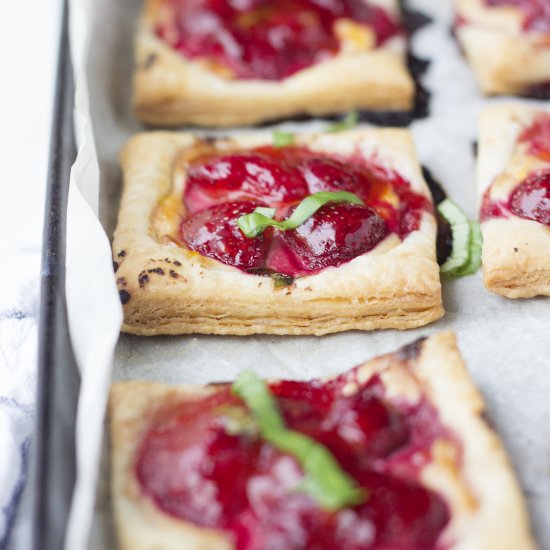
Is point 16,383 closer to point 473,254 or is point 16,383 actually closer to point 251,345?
point 251,345

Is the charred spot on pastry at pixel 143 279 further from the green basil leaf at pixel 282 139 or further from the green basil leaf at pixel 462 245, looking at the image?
the green basil leaf at pixel 462 245

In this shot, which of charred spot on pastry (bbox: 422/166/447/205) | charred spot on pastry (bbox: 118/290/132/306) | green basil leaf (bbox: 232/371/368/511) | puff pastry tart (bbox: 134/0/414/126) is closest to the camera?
green basil leaf (bbox: 232/371/368/511)

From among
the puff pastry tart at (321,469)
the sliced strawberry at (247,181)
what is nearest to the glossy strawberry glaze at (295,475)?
the puff pastry tart at (321,469)

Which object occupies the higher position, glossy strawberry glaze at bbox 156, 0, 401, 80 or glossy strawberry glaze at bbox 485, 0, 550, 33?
glossy strawberry glaze at bbox 485, 0, 550, 33

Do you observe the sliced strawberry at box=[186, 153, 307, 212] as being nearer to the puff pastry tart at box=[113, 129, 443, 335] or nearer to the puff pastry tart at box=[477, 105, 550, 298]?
the puff pastry tart at box=[113, 129, 443, 335]

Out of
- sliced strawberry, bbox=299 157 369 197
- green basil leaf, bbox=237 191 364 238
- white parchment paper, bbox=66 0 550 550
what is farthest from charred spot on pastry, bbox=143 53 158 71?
green basil leaf, bbox=237 191 364 238

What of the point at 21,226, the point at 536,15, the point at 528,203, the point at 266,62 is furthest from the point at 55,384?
the point at 536,15
